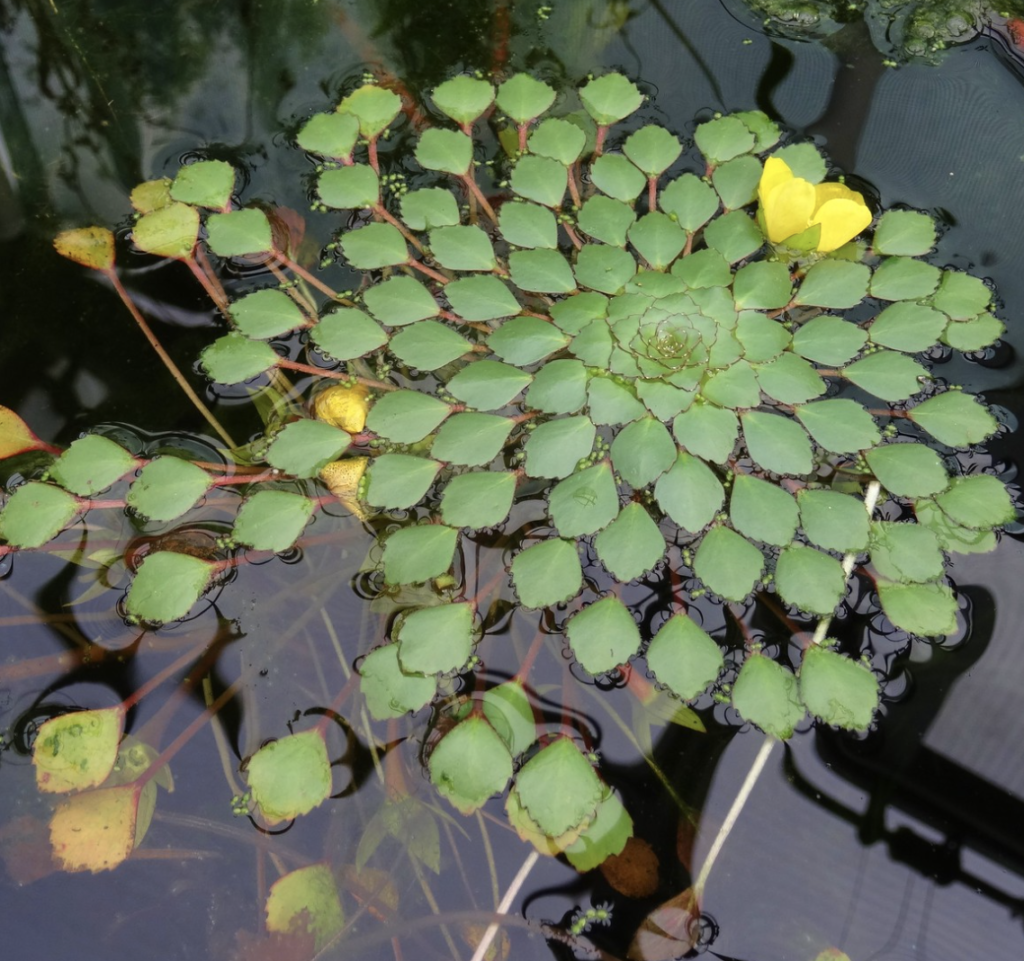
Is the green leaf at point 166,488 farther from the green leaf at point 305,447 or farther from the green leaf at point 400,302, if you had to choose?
the green leaf at point 400,302

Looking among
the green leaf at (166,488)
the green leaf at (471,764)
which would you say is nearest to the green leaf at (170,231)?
the green leaf at (166,488)

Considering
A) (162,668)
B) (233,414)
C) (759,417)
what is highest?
(759,417)

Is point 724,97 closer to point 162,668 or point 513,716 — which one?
point 513,716

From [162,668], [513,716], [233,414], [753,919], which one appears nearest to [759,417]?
[513,716]

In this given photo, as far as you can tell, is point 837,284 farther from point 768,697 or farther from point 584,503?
point 768,697

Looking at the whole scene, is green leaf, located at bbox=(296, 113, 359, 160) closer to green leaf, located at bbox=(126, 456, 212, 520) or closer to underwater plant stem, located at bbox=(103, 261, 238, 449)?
underwater plant stem, located at bbox=(103, 261, 238, 449)

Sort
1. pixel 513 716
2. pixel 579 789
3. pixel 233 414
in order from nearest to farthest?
pixel 579 789 < pixel 513 716 < pixel 233 414
